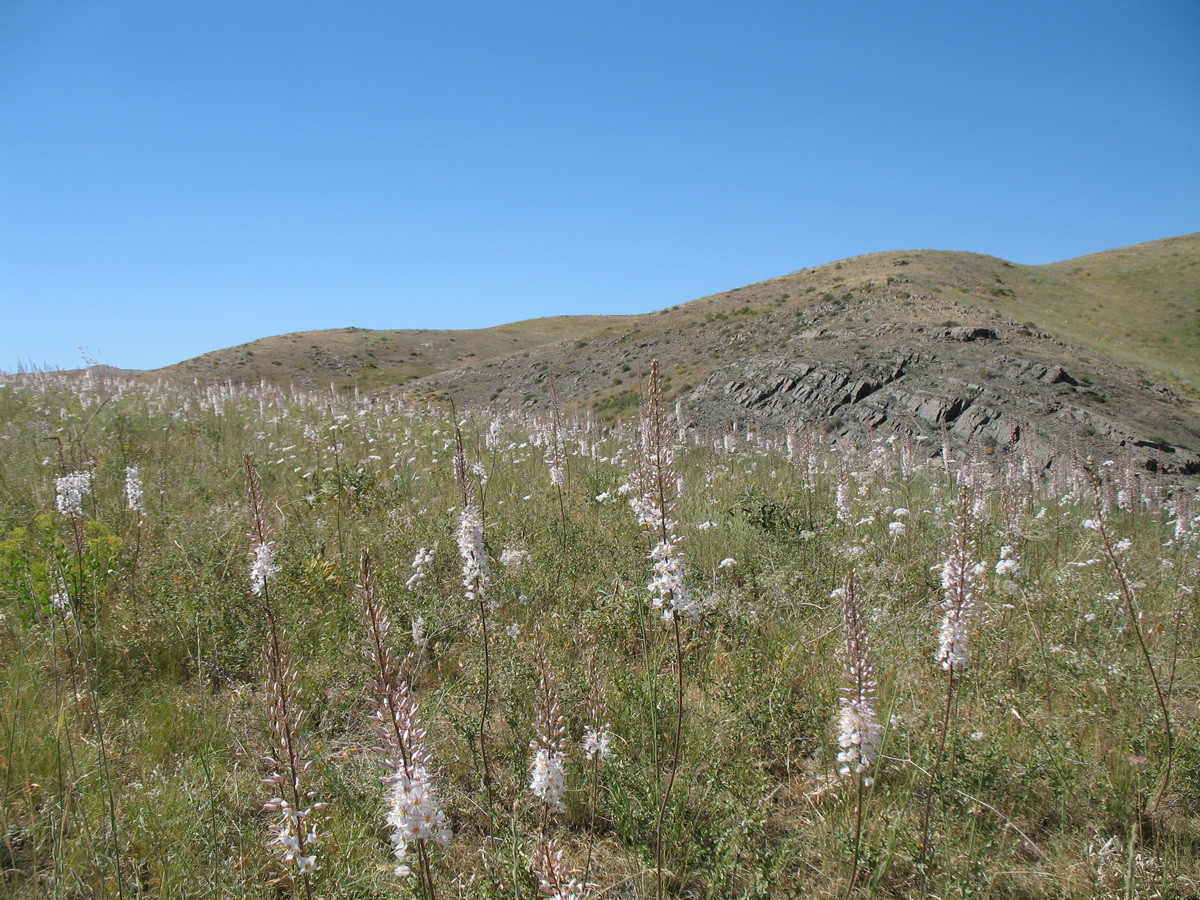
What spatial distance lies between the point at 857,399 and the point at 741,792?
62.5ft

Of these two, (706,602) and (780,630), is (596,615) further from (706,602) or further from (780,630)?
(780,630)

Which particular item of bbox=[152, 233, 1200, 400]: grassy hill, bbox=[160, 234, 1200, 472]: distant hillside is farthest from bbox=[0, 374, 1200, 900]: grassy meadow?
bbox=[152, 233, 1200, 400]: grassy hill

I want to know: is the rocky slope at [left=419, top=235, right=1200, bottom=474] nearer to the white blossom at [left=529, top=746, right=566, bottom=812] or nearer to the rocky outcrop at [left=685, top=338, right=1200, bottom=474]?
the rocky outcrop at [left=685, top=338, right=1200, bottom=474]

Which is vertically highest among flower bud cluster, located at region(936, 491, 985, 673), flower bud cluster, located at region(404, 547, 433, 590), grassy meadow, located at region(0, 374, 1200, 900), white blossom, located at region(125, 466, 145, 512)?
white blossom, located at region(125, 466, 145, 512)

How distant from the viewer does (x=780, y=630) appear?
4.17m

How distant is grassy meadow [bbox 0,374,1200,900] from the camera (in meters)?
2.23

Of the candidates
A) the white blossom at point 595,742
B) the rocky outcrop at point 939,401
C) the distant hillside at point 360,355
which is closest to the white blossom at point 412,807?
the white blossom at point 595,742

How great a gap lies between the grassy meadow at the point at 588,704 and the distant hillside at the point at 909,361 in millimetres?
2012

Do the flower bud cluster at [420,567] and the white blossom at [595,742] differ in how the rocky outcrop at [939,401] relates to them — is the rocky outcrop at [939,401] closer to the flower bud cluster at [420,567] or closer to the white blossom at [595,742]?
the flower bud cluster at [420,567]

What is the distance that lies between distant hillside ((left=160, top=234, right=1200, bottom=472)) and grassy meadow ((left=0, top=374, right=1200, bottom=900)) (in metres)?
2.01

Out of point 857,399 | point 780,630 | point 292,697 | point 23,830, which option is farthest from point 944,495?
point 857,399

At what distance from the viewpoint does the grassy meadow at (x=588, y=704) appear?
7.30 feet

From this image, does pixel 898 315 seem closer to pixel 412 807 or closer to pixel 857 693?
pixel 857 693

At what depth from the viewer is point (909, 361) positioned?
69.4 feet
